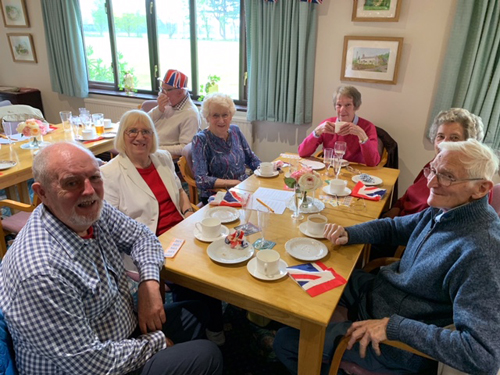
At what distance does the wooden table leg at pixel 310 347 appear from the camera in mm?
1236

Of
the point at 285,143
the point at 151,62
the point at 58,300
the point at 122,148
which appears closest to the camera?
the point at 58,300

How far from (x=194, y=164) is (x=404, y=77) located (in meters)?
2.17

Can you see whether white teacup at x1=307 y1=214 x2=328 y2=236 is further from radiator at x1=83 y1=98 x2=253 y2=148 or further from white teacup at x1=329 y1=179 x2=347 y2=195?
radiator at x1=83 y1=98 x2=253 y2=148

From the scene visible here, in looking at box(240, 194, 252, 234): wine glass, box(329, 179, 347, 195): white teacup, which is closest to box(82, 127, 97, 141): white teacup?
box(240, 194, 252, 234): wine glass

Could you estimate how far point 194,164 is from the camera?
2.52 metres

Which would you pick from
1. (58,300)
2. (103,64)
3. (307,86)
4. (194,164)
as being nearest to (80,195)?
(58,300)

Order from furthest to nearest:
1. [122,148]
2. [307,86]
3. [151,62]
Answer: [151,62], [307,86], [122,148]

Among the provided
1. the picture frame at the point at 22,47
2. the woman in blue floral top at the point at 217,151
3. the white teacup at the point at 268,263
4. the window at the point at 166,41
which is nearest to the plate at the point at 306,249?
the white teacup at the point at 268,263

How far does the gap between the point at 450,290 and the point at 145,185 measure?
5.15 ft

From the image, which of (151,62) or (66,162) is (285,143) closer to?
(151,62)

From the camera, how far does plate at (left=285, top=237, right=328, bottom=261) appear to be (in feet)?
4.84

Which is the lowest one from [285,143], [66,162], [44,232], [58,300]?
[285,143]

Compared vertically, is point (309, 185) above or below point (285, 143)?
above

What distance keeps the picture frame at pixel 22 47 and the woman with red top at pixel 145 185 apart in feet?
14.3
